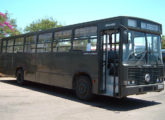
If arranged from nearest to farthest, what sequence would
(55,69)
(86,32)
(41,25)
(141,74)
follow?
(141,74) < (86,32) < (55,69) < (41,25)

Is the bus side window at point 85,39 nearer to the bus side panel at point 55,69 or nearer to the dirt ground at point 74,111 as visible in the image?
the bus side panel at point 55,69

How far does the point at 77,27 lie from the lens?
367 inches

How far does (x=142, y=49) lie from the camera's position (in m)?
7.81

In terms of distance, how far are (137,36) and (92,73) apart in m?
2.14

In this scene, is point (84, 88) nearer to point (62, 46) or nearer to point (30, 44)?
point (62, 46)

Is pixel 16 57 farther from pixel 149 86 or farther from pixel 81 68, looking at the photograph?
pixel 149 86

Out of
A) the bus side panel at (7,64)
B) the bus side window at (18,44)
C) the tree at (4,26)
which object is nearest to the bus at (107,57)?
the bus side window at (18,44)

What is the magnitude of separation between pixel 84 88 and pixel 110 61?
1624 mm

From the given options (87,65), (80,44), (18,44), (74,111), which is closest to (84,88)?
(87,65)

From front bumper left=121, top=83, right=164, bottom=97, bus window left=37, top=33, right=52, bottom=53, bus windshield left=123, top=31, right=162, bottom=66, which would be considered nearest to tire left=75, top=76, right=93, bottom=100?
front bumper left=121, top=83, right=164, bottom=97

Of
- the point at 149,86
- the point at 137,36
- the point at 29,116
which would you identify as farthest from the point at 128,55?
the point at 29,116

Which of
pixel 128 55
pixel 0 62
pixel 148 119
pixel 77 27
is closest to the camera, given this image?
pixel 148 119

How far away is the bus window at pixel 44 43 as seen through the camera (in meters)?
11.0

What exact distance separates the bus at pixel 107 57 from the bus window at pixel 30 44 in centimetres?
157
